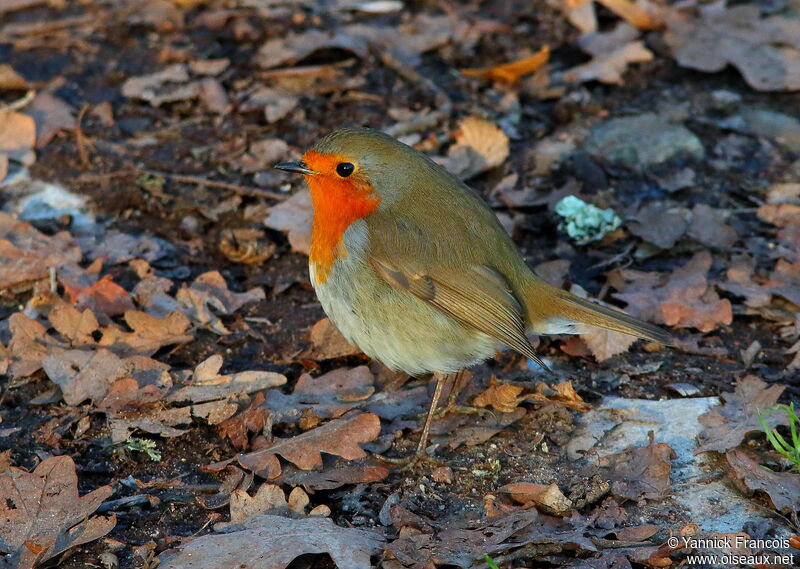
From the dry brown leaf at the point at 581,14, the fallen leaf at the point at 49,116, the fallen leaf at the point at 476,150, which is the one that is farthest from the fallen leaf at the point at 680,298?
the fallen leaf at the point at 49,116

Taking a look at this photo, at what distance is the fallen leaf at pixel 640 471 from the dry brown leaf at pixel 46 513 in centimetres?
181

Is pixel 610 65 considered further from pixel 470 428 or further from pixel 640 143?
pixel 470 428

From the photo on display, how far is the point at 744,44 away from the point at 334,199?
3.72 metres

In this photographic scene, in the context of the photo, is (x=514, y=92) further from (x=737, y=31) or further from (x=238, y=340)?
(x=238, y=340)

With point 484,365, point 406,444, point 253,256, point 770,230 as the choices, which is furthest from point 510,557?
point 770,230

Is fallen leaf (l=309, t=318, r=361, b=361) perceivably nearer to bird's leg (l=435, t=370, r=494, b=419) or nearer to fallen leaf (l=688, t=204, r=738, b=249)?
bird's leg (l=435, t=370, r=494, b=419)

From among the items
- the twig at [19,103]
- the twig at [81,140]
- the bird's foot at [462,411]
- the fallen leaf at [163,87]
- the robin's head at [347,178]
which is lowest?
the bird's foot at [462,411]

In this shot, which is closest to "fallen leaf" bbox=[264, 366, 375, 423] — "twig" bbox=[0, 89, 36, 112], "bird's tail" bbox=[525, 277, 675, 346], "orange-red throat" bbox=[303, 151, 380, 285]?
"orange-red throat" bbox=[303, 151, 380, 285]

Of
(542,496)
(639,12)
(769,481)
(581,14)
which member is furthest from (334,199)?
(639,12)

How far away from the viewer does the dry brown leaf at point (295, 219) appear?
15.9 ft

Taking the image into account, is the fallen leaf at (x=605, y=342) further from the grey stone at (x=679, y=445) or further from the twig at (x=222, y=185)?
the twig at (x=222, y=185)

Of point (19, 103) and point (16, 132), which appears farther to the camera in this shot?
point (19, 103)

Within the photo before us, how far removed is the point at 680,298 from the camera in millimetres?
4469

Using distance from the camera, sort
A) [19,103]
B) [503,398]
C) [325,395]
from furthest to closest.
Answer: [19,103], [325,395], [503,398]
